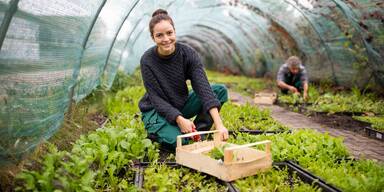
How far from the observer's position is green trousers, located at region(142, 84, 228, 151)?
392cm

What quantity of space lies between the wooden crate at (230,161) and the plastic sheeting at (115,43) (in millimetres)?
1196

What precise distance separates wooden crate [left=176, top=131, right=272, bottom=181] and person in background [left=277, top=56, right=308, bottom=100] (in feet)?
16.9

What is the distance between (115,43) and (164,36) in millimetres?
4187

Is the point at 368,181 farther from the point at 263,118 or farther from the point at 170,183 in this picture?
the point at 263,118

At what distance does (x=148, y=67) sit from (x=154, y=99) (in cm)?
33

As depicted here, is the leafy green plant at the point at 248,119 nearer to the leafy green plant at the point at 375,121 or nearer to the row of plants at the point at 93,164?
the leafy green plant at the point at 375,121

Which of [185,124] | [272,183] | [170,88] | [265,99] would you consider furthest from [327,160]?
[265,99]

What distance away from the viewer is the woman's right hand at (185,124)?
3630mm

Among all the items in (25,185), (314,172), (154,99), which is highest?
(154,99)

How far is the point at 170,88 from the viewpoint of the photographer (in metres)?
4.05

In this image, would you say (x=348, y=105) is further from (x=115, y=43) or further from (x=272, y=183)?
(x=272, y=183)

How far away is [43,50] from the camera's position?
10.7 ft

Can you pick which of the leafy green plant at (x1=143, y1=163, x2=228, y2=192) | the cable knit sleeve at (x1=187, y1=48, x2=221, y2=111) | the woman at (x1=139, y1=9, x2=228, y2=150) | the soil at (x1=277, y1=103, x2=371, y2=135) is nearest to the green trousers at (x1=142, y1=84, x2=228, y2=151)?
the woman at (x1=139, y1=9, x2=228, y2=150)

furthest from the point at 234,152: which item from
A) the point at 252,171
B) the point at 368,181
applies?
the point at 368,181
